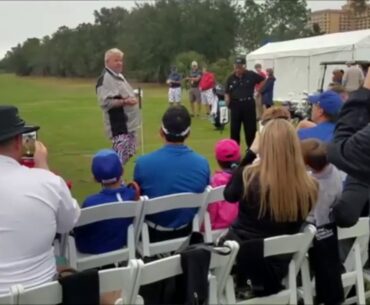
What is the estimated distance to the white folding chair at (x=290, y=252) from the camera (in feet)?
10.3

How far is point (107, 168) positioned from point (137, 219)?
1.26ft

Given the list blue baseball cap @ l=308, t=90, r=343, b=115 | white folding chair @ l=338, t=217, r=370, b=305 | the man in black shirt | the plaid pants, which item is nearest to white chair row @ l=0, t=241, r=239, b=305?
white folding chair @ l=338, t=217, r=370, b=305

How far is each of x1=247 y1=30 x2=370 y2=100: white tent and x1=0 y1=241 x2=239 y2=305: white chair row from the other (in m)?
17.3

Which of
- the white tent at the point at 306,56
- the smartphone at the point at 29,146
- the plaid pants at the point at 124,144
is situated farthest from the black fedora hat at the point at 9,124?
the white tent at the point at 306,56

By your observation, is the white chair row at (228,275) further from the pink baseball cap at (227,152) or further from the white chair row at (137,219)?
the pink baseball cap at (227,152)

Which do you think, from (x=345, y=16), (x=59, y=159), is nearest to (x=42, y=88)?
(x=59, y=159)

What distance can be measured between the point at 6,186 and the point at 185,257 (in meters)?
0.84

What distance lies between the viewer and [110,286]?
2.61m

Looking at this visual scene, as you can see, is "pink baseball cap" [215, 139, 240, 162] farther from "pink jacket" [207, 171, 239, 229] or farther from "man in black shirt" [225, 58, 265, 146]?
"man in black shirt" [225, 58, 265, 146]

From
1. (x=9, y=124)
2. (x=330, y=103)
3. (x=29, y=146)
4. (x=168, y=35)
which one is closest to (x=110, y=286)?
(x=9, y=124)

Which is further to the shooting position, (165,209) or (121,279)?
(165,209)

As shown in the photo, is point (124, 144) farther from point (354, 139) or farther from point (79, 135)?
point (79, 135)

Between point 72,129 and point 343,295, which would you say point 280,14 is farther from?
point 343,295

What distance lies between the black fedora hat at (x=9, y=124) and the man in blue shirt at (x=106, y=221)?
0.96 meters
